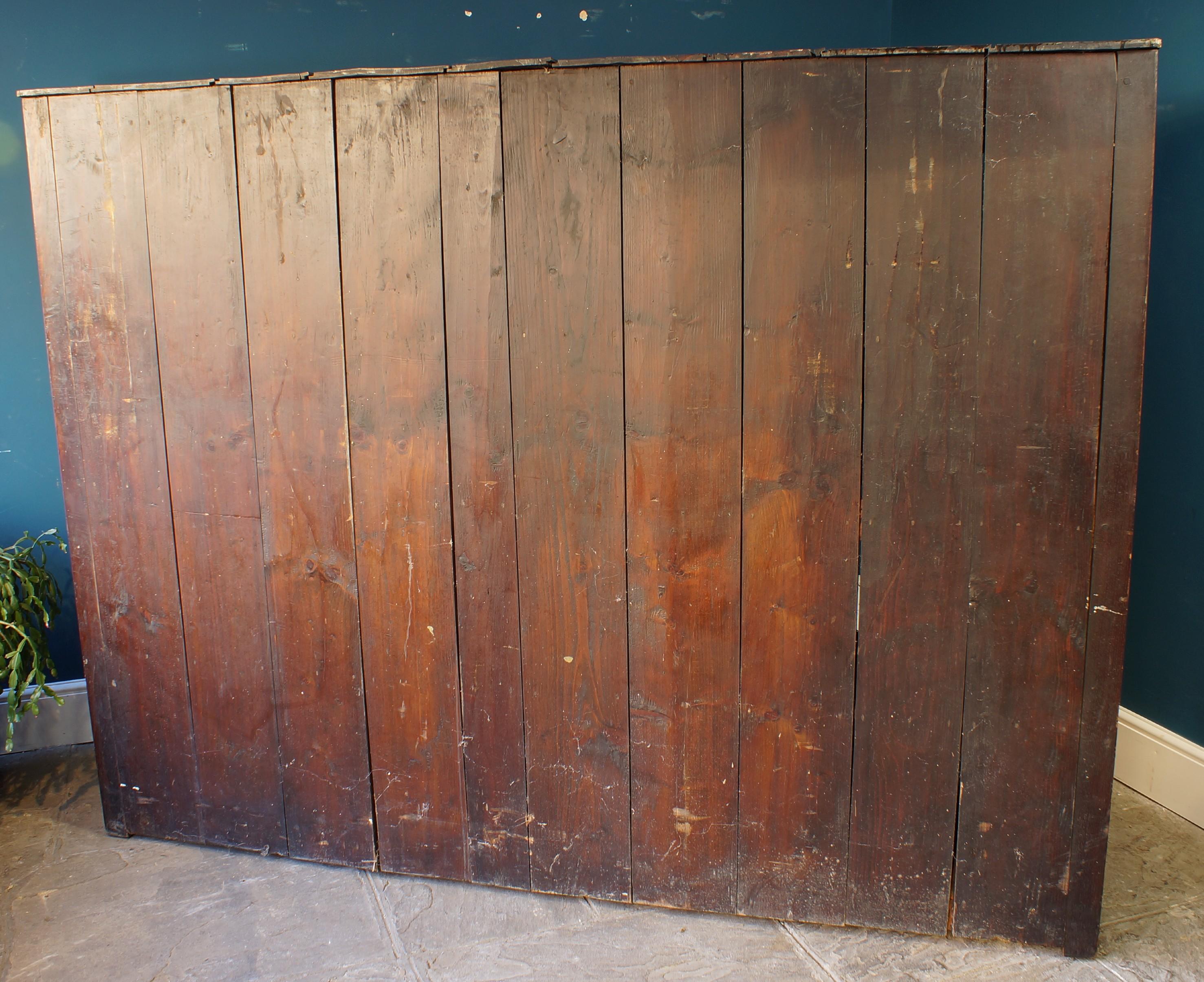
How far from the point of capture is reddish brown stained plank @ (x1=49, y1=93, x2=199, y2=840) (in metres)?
1.66

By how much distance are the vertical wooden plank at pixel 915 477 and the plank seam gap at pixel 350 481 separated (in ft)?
3.29

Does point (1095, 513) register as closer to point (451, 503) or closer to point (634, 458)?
point (634, 458)

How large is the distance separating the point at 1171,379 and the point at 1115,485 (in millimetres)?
721

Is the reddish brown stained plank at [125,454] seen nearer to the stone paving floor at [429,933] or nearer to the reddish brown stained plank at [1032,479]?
the stone paving floor at [429,933]

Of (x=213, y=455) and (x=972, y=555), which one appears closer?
(x=972, y=555)

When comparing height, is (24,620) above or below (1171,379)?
below

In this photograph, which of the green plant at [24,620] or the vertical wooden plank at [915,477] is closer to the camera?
the vertical wooden plank at [915,477]

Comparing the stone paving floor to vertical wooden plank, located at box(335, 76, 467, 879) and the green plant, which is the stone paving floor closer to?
vertical wooden plank, located at box(335, 76, 467, 879)

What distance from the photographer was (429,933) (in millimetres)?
1618

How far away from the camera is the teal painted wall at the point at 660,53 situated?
1.86 meters

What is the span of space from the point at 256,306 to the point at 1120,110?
163cm

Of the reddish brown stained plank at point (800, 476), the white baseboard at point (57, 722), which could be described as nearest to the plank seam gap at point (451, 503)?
the reddish brown stained plank at point (800, 476)

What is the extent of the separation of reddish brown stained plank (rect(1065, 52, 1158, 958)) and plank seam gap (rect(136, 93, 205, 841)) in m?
1.84

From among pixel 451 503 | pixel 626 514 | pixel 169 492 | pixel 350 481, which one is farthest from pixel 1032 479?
pixel 169 492
